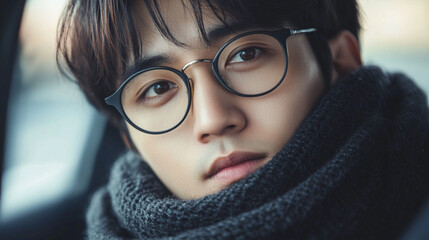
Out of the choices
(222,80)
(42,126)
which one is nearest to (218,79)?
(222,80)

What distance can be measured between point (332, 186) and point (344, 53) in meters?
0.54

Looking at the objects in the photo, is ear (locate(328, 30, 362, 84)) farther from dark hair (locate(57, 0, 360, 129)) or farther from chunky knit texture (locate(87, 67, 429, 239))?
chunky knit texture (locate(87, 67, 429, 239))

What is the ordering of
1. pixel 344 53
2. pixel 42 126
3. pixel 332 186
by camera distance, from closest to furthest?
pixel 332 186, pixel 344 53, pixel 42 126

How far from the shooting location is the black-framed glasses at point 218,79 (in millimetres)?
936

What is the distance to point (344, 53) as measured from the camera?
119 centimetres

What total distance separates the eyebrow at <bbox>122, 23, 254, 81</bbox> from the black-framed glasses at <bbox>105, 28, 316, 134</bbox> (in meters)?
0.02

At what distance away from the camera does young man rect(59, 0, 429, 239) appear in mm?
855

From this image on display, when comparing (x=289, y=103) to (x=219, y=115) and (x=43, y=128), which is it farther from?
(x=43, y=128)

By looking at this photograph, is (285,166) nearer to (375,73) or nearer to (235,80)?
(235,80)

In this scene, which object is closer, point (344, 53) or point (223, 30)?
point (223, 30)

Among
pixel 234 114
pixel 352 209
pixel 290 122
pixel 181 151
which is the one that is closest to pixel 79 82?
pixel 181 151

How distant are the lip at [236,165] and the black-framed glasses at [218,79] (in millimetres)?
153

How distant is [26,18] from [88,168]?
2.50 feet

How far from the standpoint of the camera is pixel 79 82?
1.23m
